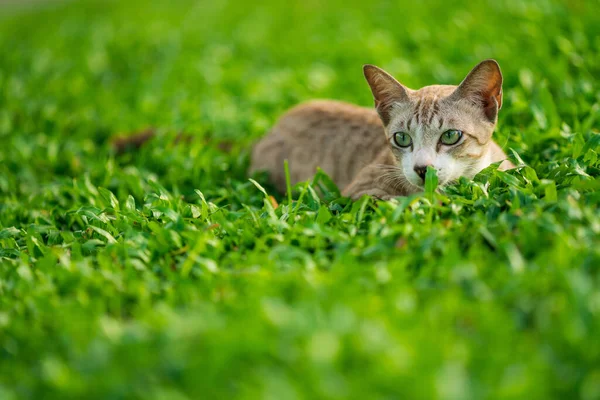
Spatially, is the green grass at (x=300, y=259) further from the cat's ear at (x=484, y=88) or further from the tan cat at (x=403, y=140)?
the cat's ear at (x=484, y=88)

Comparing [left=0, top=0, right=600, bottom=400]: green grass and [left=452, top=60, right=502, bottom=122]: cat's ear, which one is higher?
[left=452, top=60, right=502, bottom=122]: cat's ear

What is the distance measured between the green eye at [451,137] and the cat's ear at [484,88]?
0.22 m

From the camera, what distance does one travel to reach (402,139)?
3.35 metres

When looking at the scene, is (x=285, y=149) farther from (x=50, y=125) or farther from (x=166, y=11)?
(x=166, y=11)

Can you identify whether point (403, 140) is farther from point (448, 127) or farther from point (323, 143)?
point (323, 143)

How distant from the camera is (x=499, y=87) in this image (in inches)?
127

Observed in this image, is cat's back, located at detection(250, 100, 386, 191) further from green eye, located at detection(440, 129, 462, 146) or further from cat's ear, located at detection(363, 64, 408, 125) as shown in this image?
green eye, located at detection(440, 129, 462, 146)

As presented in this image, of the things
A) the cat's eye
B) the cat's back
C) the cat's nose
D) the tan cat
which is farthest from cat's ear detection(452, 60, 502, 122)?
the cat's back

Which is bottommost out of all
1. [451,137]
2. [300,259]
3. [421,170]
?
[300,259]

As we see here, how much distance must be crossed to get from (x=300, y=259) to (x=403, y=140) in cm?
102

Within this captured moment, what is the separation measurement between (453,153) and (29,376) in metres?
2.20

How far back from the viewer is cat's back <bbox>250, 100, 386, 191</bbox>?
4082mm

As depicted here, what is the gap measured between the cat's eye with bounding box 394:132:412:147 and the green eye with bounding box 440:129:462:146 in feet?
0.60

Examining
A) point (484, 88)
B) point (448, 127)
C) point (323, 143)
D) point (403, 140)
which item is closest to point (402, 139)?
point (403, 140)
